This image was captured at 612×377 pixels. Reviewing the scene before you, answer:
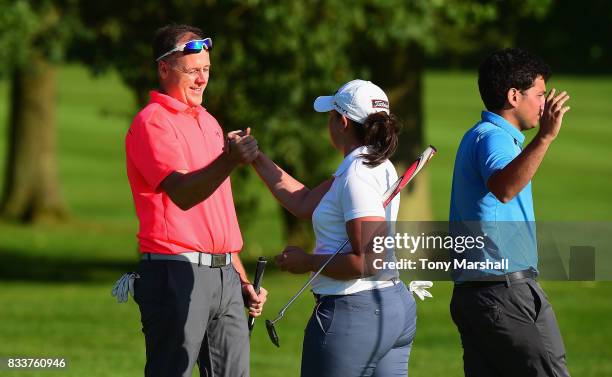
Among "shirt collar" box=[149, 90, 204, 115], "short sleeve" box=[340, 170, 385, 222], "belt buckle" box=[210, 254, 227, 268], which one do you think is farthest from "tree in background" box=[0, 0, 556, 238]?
"short sleeve" box=[340, 170, 385, 222]

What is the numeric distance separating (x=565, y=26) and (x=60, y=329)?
27.0 feet

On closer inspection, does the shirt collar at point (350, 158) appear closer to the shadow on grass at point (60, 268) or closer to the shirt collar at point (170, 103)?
the shirt collar at point (170, 103)

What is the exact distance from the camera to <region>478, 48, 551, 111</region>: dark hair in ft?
18.4

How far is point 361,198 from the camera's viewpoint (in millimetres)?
5008

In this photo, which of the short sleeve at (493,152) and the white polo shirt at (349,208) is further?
the short sleeve at (493,152)

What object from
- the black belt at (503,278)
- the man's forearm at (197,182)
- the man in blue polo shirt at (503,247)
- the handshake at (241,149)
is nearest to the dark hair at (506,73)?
the man in blue polo shirt at (503,247)

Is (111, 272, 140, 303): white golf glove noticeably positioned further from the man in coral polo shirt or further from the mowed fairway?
the mowed fairway

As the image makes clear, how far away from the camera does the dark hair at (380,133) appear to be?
5.16m

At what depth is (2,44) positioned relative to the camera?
19578mm

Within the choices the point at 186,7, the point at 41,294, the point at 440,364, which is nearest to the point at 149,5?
the point at 186,7

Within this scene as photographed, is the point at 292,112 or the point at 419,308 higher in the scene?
the point at 292,112

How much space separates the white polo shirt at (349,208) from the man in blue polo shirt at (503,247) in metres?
0.48

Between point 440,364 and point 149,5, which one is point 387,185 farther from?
point 149,5

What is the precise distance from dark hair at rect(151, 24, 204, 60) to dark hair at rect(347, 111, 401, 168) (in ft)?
3.12
